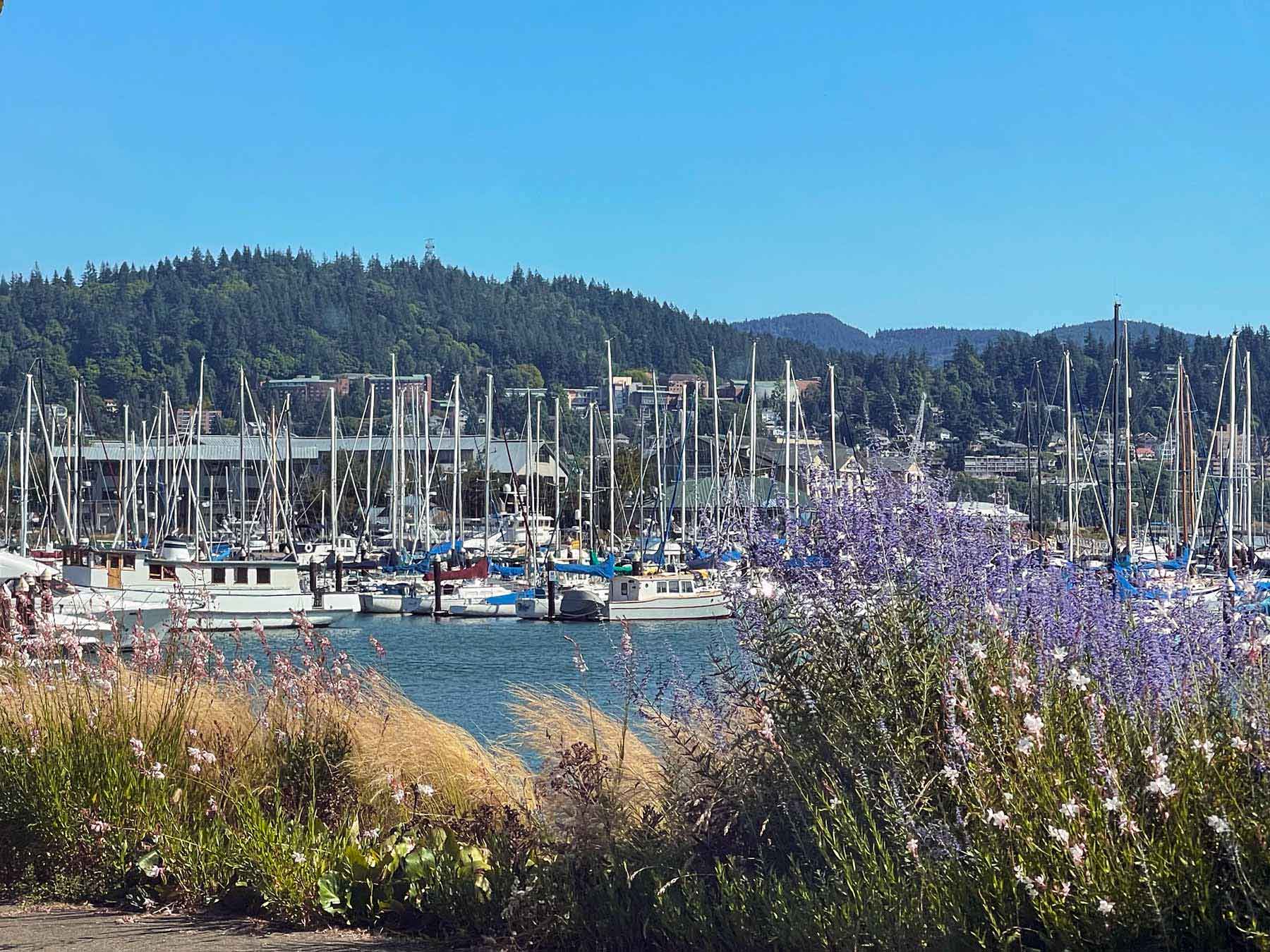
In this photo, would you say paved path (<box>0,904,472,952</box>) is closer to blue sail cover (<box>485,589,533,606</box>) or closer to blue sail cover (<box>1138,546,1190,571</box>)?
blue sail cover (<box>1138,546,1190,571</box>)

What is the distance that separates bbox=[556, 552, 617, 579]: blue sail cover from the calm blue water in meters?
6.19

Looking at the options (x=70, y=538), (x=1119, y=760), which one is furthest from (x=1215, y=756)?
(x=70, y=538)

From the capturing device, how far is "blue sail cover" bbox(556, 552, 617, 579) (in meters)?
60.4

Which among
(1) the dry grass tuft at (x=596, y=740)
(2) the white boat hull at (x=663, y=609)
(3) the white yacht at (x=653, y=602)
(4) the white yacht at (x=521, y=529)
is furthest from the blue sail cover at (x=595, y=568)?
(1) the dry grass tuft at (x=596, y=740)

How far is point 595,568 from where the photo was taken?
200 ft

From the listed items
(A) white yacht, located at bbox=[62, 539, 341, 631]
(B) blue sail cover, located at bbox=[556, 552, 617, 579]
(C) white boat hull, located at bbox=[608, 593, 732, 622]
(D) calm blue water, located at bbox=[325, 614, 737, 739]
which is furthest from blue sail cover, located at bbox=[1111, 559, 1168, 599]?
(B) blue sail cover, located at bbox=[556, 552, 617, 579]

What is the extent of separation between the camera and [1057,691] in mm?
5988

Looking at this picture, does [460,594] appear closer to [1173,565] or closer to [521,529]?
[1173,565]

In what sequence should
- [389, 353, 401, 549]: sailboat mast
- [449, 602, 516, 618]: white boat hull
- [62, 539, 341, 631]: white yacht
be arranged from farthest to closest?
[389, 353, 401, 549]: sailboat mast
[449, 602, 516, 618]: white boat hull
[62, 539, 341, 631]: white yacht

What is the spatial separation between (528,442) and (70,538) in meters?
22.9

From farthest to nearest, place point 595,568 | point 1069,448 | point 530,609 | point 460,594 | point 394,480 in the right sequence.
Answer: point 394,480, point 595,568, point 1069,448, point 460,594, point 530,609

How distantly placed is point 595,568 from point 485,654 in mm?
17094

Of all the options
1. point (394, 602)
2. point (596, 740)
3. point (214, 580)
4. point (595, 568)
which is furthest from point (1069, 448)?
point (596, 740)

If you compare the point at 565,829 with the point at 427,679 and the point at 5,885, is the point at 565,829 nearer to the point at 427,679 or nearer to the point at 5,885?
the point at 5,885
